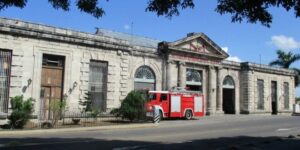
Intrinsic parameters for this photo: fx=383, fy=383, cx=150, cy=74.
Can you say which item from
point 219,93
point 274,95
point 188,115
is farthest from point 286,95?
point 188,115

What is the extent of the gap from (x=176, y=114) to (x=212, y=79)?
10.1 m

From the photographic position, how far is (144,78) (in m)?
35.5

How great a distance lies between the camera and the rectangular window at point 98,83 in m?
30.6

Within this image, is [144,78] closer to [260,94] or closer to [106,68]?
[106,68]

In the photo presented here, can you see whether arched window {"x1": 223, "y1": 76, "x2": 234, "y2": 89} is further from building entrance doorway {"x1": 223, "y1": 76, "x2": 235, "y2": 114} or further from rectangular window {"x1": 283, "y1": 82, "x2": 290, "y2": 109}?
rectangular window {"x1": 283, "y1": 82, "x2": 290, "y2": 109}

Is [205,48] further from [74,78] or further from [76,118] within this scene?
[76,118]

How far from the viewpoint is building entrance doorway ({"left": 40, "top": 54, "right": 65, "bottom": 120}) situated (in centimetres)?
2778

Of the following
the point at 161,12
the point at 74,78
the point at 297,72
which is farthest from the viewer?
the point at 297,72

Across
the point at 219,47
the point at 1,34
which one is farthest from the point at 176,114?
the point at 1,34

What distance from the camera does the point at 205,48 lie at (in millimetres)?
41031

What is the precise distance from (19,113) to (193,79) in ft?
70.7

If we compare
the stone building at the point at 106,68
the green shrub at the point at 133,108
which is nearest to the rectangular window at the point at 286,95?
the stone building at the point at 106,68

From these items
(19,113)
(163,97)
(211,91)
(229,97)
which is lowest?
(19,113)

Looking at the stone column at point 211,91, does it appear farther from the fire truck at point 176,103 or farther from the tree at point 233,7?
the tree at point 233,7
